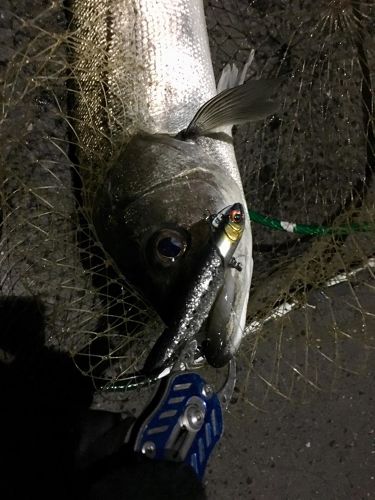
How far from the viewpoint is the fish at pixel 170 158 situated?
1.69m

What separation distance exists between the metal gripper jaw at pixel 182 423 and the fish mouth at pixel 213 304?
0.11 metres

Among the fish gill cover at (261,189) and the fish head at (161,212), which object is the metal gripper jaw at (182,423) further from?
the fish gill cover at (261,189)

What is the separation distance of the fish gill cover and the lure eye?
0.58 metres

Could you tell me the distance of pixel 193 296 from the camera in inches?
63.8

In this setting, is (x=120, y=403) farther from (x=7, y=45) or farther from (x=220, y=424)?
(x=7, y=45)

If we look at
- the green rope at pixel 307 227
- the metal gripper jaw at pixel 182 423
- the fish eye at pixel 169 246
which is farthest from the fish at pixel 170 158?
the green rope at pixel 307 227

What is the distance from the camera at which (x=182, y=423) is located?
1683 mm

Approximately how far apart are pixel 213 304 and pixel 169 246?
0.23m

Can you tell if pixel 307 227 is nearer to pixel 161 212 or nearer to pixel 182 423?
pixel 161 212

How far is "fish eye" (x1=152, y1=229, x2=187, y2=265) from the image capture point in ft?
5.50

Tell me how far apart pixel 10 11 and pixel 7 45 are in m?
0.14

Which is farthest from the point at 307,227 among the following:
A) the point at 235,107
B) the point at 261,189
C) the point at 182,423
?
the point at 182,423

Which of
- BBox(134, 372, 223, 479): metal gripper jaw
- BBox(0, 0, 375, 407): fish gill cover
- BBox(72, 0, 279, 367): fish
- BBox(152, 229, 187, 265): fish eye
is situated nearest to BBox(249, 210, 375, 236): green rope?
BBox(0, 0, 375, 407): fish gill cover

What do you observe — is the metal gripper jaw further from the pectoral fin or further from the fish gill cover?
the pectoral fin
